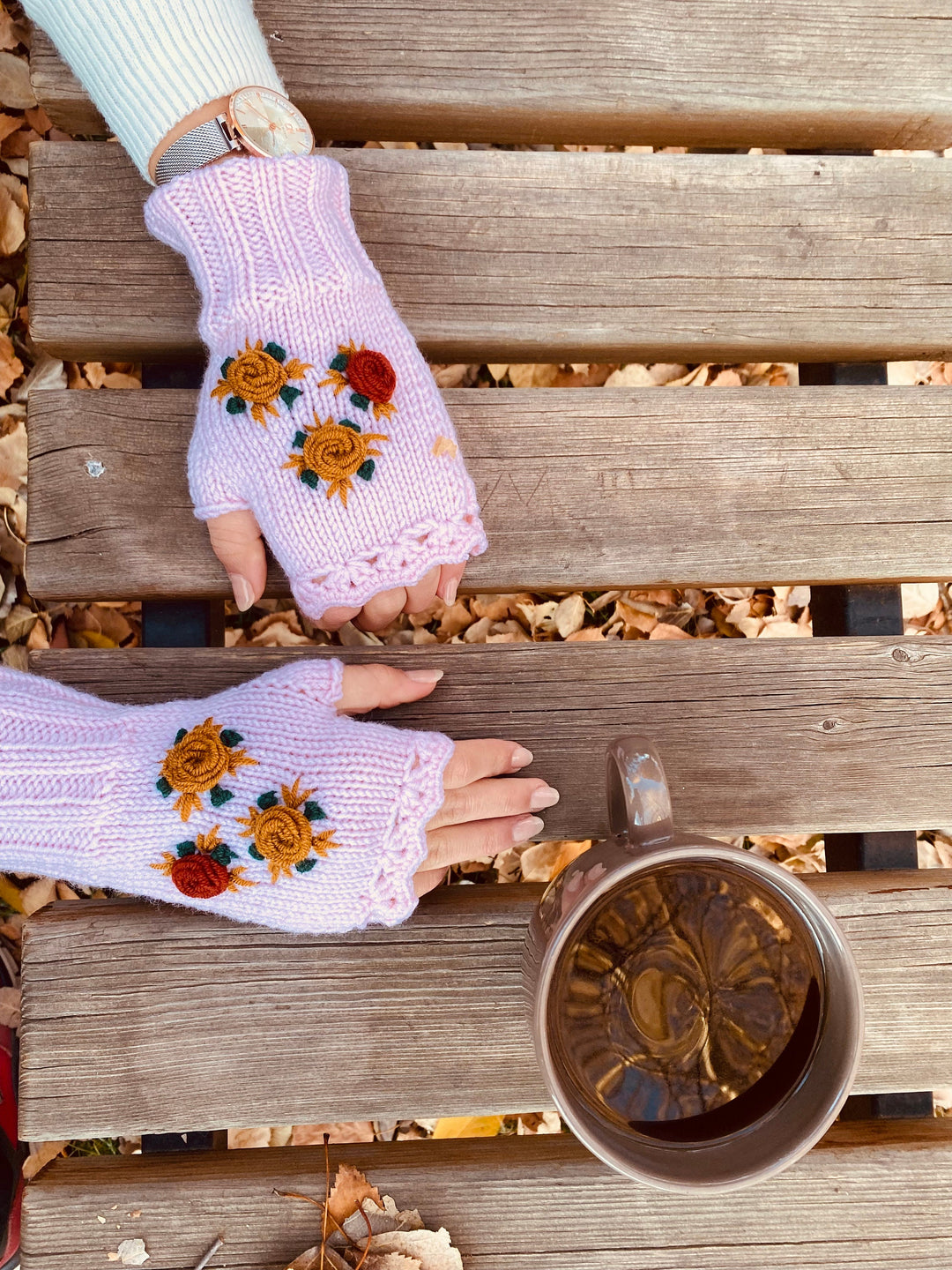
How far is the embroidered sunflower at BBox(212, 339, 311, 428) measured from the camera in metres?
0.75

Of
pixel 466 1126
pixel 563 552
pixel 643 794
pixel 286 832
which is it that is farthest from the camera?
pixel 466 1126

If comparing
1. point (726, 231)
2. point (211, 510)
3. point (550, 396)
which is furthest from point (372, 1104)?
point (726, 231)

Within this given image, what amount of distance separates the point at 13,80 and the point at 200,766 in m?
0.90

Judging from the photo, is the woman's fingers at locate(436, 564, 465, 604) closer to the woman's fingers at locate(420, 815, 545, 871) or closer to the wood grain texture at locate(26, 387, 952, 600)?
the wood grain texture at locate(26, 387, 952, 600)

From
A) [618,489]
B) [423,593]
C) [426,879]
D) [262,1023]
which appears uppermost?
[618,489]

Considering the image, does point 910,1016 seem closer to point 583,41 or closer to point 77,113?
point 583,41

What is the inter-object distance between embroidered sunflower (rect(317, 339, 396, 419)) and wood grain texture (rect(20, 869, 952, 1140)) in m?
0.46

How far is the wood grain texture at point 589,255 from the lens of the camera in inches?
32.9

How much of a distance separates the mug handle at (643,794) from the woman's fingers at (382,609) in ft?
0.91

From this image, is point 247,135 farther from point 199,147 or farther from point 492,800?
point 492,800

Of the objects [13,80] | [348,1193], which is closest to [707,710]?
[348,1193]

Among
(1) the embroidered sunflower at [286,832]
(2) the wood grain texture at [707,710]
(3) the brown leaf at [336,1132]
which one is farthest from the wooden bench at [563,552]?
(3) the brown leaf at [336,1132]

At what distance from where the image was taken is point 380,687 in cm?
80

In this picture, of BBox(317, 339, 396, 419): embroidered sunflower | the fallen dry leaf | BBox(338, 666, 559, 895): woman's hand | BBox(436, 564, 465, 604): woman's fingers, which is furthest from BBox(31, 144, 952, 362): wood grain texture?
the fallen dry leaf
